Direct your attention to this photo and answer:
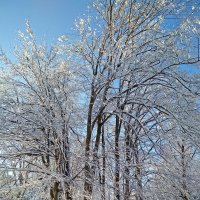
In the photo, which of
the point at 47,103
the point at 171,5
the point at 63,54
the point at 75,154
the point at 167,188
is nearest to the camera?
the point at 75,154

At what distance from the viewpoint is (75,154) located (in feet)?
19.9

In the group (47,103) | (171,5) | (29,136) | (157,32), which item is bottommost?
(29,136)

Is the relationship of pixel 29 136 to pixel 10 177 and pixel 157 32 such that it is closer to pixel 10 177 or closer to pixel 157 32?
pixel 10 177

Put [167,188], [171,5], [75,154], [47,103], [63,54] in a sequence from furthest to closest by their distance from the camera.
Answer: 1. [167,188]
2. [63,54]
3. [171,5]
4. [47,103]
5. [75,154]

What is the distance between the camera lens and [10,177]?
9.02 m

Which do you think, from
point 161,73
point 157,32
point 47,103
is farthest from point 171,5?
point 47,103

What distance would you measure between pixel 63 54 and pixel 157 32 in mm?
2586

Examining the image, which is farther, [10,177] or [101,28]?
[10,177]

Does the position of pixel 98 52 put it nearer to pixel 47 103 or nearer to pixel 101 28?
pixel 101 28

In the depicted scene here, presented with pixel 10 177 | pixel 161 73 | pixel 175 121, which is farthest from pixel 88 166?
pixel 10 177

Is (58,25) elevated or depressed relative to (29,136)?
elevated

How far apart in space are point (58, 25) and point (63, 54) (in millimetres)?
812

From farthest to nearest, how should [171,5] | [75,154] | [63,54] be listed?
[63,54] < [171,5] < [75,154]

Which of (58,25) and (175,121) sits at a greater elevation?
(58,25)
